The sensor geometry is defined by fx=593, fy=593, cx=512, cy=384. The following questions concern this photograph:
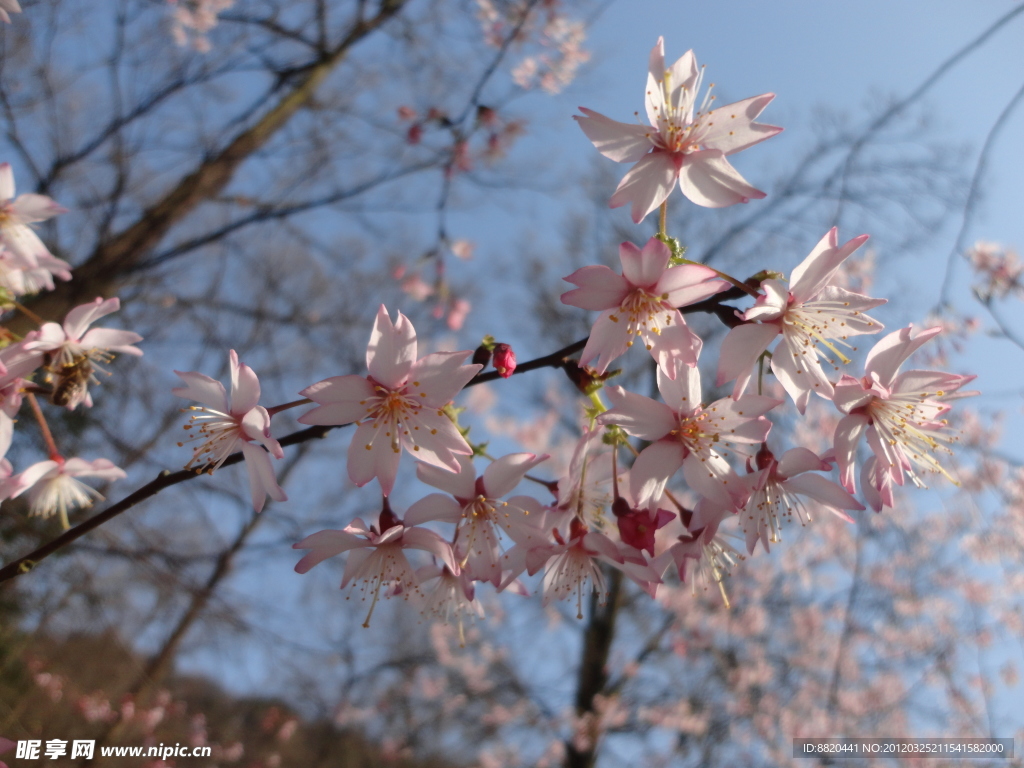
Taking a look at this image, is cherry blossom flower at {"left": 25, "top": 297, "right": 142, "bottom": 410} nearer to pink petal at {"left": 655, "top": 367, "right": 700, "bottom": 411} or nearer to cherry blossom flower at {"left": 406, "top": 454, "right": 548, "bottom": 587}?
cherry blossom flower at {"left": 406, "top": 454, "right": 548, "bottom": 587}

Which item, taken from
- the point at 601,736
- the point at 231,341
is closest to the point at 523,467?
the point at 231,341

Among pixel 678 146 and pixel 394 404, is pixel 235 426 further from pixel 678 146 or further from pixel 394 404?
pixel 678 146

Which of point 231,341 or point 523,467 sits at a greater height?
point 231,341

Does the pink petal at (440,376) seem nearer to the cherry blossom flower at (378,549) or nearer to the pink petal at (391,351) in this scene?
the pink petal at (391,351)

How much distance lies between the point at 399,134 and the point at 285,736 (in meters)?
7.30

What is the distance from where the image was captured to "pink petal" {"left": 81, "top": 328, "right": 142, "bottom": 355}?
1337 mm

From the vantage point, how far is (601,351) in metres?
1.02

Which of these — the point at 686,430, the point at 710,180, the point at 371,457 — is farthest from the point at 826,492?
the point at 371,457

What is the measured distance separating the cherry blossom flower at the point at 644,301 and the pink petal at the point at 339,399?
38 centimetres

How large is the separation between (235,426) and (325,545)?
28cm

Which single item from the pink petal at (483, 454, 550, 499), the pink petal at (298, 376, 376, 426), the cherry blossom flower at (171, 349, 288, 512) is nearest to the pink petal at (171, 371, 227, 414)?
the cherry blossom flower at (171, 349, 288, 512)

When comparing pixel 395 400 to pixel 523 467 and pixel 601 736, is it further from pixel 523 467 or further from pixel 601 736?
pixel 601 736

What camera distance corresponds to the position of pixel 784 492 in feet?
4.07

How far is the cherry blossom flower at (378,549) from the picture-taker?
1.08 metres
